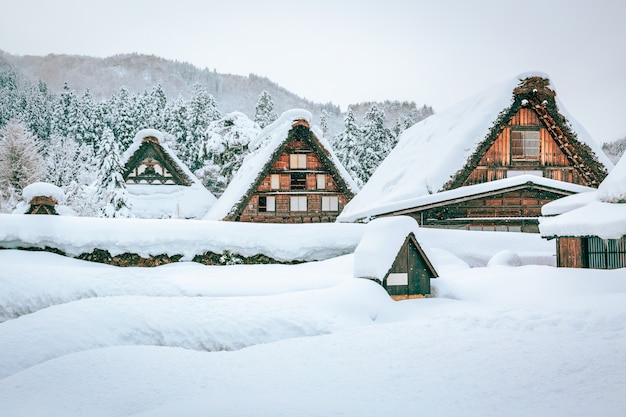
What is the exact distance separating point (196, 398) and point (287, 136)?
19.9m

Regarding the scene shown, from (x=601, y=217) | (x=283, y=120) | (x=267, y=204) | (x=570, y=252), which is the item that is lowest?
(x=570, y=252)

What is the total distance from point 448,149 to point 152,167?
21.0 meters

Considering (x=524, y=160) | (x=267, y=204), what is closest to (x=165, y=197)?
(x=267, y=204)

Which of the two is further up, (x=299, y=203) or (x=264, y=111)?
(x=264, y=111)

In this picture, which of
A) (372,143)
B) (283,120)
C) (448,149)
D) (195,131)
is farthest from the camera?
(195,131)

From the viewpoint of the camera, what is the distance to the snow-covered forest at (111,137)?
109ft

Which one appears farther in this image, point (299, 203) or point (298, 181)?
point (299, 203)

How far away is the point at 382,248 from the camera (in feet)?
38.2

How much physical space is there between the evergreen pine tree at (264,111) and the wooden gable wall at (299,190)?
3129cm

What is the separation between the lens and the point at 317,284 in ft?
41.4

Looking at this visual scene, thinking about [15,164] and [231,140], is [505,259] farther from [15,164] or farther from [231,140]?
[15,164]

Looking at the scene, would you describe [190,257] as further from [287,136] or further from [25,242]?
[287,136]

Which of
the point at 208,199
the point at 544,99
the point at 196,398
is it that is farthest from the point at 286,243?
the point at 208,199

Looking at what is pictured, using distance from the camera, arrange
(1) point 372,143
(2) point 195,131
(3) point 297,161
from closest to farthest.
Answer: (3) point 297,161 < (1) point 372,143 < (2) point 195,131
